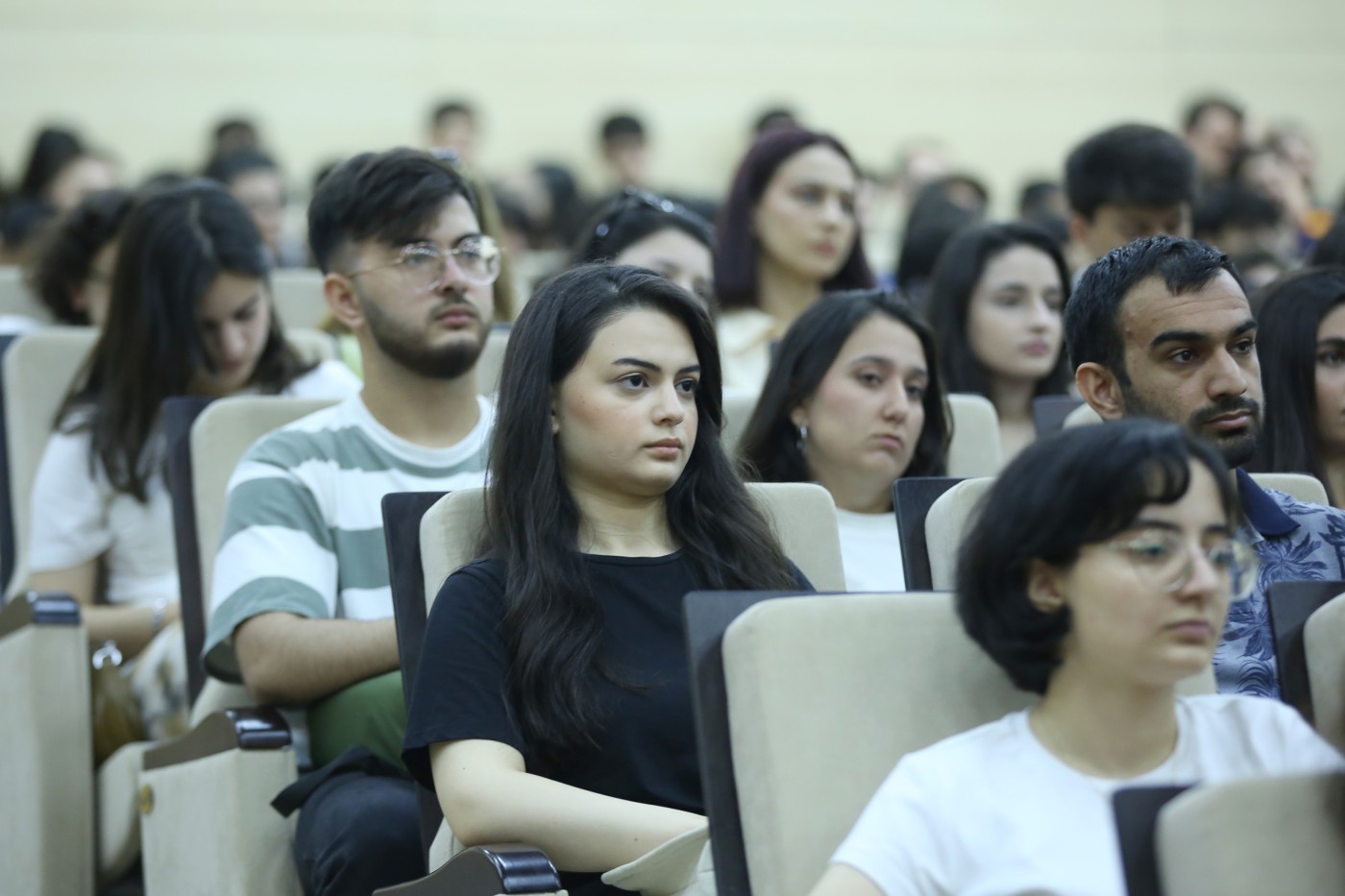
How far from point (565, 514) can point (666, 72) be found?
657 centimetres

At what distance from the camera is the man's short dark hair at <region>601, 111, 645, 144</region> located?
7.34 meters

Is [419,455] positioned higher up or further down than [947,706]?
higher up

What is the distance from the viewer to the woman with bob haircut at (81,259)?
3381 mm

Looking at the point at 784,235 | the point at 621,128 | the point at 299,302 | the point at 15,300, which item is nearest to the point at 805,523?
the point at 784,235

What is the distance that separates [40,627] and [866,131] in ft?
21.3

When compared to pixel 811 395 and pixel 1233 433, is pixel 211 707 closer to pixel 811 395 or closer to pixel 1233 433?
pixel 811 395

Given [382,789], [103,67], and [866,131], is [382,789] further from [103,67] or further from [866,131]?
[866,131]

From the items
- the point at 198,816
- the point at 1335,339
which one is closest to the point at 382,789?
the point at 198,816

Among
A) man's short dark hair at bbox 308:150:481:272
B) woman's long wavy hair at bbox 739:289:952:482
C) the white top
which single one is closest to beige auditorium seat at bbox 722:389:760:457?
woman's long wavy hair at bbox 739:289:952:482

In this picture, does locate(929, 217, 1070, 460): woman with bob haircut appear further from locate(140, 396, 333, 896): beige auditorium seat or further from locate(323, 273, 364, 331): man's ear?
locate(140, 396, 333, 896): beige auditorium seat

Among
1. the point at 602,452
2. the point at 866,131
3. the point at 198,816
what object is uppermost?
the point at 866,131

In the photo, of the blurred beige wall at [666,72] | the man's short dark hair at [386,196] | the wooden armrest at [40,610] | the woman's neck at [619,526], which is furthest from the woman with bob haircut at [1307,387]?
the blurred beige wall at [666,72]

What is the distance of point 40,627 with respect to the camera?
246 cm

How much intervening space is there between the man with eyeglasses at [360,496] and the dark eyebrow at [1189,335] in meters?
0.97
